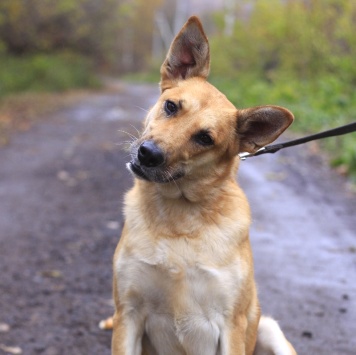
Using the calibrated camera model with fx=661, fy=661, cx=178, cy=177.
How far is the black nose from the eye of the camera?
11.2ft

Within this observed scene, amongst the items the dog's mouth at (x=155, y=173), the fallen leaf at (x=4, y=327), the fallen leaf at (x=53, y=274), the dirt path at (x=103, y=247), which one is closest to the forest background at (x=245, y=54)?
the dirt path at (x=103, y=247)

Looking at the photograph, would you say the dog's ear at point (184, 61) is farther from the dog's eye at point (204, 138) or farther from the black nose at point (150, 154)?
the black nose at point (150, 154)

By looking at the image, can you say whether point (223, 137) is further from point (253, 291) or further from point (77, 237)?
point (77, 237)

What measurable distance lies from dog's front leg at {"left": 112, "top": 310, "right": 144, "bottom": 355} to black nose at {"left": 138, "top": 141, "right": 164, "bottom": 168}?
2.65 ft

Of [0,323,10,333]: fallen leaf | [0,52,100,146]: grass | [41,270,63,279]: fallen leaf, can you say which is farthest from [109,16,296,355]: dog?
[0,52,100,146]: grass

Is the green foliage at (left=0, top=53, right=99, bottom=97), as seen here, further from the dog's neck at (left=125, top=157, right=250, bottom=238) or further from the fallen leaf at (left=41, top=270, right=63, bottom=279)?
the dog's neck at (left=125, top=157, right=250, bottom=238)

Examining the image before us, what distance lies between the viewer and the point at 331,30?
66.1 ft

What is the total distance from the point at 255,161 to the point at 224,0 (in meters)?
25.4

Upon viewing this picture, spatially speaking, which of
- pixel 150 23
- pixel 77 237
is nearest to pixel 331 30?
pixel 77 237

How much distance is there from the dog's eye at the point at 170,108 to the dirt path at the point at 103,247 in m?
1.96

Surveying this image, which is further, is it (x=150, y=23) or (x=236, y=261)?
(x=150, y=23)

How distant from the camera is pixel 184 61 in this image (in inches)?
158

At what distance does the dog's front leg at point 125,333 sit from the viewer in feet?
11.4

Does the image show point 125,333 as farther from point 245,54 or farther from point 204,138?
point 245,54
